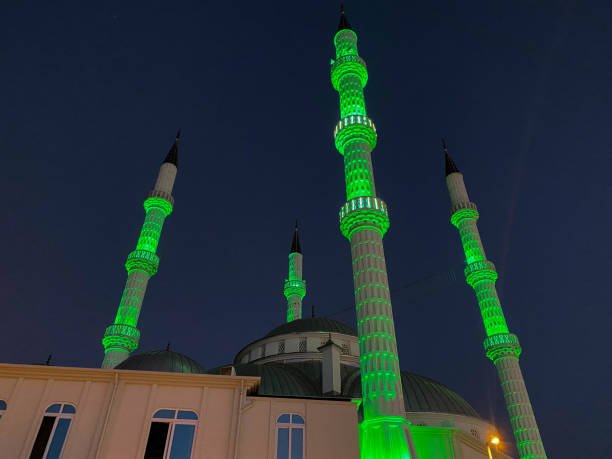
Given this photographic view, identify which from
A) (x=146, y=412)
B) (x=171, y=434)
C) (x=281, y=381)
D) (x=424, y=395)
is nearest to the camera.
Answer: (x=171, y=434)

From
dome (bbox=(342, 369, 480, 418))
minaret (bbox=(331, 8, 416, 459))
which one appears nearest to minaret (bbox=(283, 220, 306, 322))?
dome (bbox=(342, 369, 480, 418))

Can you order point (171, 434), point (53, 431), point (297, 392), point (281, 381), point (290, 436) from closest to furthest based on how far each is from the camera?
point (53, 431), point (171, 434), point (290, 436), point (297, 392), point (281, 381)

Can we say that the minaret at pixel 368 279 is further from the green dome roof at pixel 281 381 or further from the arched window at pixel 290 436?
the green dome roof at pixel 281 381

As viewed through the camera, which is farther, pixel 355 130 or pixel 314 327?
pixel 314 327

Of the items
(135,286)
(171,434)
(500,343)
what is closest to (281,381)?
(171,434)

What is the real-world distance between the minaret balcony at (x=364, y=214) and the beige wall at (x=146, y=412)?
37.1 feet

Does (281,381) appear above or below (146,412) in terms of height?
above

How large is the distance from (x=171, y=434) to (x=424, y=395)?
16.3m

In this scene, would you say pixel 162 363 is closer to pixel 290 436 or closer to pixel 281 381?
pixel 281 381

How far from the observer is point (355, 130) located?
27.9 m

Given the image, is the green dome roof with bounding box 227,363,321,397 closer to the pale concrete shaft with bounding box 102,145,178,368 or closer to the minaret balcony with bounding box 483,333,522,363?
the pale concrete shaft with bounding box 102,145,178,368

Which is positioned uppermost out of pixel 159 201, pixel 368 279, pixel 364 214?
pixel 159 201

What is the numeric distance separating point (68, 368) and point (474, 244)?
98.7ft

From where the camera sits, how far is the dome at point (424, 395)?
81.5 ft
